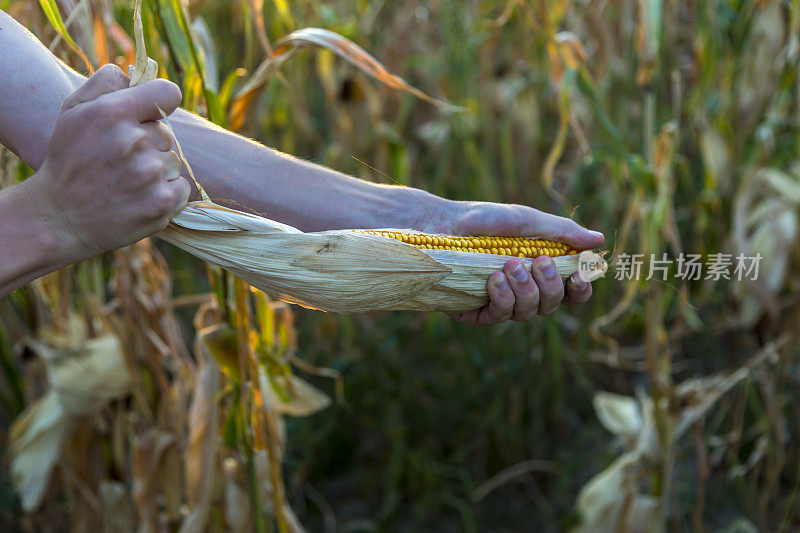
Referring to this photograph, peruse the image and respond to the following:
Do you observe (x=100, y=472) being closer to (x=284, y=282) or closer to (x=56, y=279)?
(x=56, y=279)

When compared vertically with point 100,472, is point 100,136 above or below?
above

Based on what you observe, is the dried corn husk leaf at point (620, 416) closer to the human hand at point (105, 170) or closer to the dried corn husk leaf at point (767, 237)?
the dried corn husk leaf at point (767, 237)

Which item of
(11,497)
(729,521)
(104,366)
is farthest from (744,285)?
(11,497)

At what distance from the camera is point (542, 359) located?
1.79 m

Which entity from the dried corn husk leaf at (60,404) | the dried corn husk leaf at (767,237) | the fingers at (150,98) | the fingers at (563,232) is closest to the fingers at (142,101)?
the fingers at (150,98)

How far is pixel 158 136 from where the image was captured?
2.04ft

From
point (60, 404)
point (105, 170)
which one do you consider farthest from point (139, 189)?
point (60, 404)

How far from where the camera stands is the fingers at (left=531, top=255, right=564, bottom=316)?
815mm

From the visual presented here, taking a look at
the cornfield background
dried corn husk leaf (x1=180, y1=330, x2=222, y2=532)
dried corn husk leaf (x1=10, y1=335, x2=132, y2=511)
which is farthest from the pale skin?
dried corn husk leaf (x1=10, y1=335, x2=132, y2=511)

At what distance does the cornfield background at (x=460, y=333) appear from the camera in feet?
3.67

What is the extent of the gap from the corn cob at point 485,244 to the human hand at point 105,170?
0.23 meters

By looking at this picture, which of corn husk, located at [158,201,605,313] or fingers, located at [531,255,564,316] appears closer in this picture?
corn husk, located at [158,201,605,313]

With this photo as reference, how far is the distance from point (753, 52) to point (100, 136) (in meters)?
1.45

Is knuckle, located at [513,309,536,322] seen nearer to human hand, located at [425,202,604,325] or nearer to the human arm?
human hand, located at [425,202,604,325]
